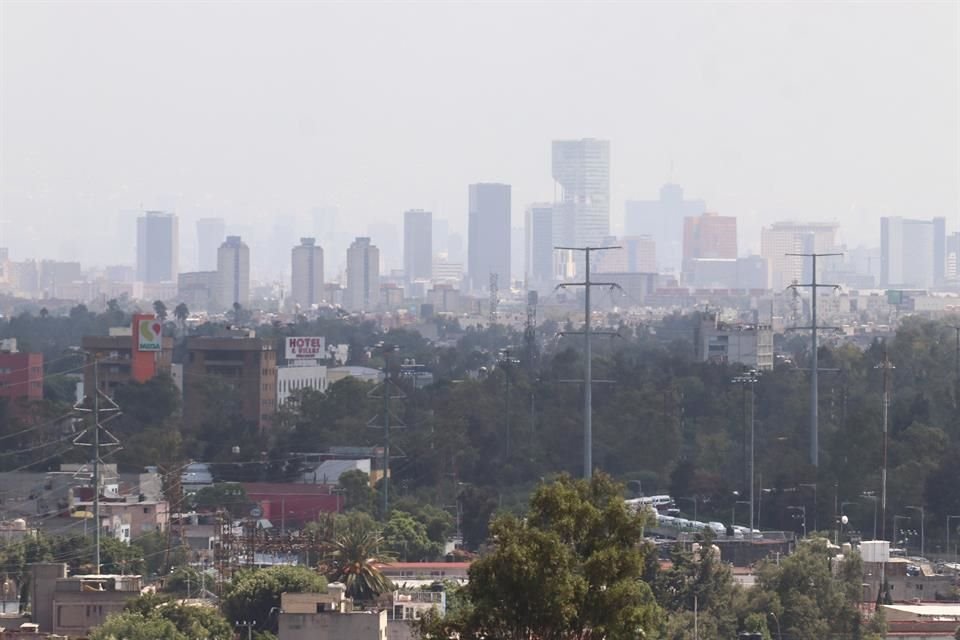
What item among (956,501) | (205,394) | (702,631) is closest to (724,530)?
(956,501)

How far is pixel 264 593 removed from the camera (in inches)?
1551

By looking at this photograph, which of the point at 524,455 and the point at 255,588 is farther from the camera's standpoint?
the point at 524,455

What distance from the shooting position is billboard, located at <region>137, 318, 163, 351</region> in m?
99.4

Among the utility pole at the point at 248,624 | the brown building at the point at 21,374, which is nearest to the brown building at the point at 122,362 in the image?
the brown building at the point at 21,374

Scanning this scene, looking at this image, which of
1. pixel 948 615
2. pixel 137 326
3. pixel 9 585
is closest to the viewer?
pixel 948 615

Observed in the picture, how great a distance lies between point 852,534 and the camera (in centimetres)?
5938

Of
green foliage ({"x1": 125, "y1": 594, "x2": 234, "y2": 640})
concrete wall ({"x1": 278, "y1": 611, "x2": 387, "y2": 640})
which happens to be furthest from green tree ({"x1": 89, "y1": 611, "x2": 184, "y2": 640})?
concrete wall ({"x1": 278, "y1": 611, "x2": 387, "y2": 640})

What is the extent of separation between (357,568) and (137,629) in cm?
738

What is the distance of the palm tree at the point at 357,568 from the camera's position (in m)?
40.5

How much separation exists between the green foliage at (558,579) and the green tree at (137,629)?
1387 cm

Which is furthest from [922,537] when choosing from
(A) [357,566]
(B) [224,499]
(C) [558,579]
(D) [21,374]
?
(D) [21,374]

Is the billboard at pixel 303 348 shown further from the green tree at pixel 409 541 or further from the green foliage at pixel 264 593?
the green foliage at pixel 264 593

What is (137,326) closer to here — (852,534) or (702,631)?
(852,534)

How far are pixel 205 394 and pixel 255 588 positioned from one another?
180 ft
